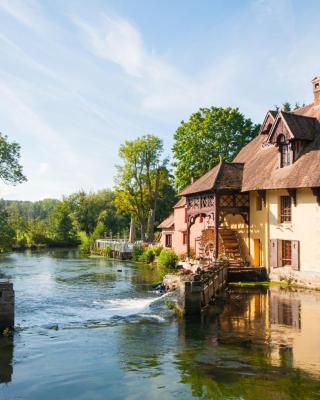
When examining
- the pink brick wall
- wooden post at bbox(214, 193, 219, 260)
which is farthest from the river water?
the pink brick wall

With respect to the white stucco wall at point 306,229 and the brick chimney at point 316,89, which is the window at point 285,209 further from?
the brick chimney at point 316,89

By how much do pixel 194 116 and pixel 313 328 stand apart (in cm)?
3036

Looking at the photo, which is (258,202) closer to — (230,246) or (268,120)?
(230,246)

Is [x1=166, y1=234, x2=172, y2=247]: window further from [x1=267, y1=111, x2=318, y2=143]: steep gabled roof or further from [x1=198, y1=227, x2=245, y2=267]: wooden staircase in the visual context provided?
[x1=267, y1=111, x2=318, y2=143]: steep gabled roof

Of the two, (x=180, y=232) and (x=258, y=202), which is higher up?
(x=258, y=202)

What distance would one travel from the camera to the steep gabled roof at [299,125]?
81.7ft

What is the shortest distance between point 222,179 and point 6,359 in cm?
1960

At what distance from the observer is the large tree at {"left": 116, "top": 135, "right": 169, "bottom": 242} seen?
55.6 metres

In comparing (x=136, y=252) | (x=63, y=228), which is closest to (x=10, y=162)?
(x=136, y=252)

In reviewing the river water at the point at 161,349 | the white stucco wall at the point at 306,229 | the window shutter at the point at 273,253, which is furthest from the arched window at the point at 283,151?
the river water at the point at 161,349

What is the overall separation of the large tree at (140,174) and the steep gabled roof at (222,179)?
25.1 meters

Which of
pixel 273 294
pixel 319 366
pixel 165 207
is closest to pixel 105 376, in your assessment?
pixel 319 366

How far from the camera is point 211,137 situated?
42.2m

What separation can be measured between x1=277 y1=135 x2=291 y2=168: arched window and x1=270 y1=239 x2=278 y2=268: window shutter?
467 cm
